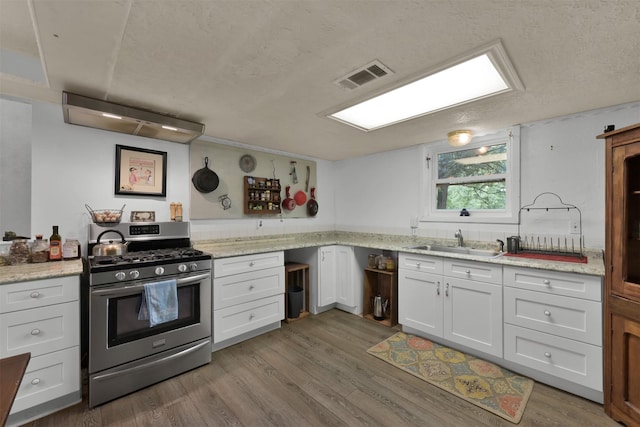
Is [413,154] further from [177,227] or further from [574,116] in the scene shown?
[177,227]

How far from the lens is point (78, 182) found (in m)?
2.36

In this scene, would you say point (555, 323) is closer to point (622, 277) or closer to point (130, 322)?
point (622, 277)

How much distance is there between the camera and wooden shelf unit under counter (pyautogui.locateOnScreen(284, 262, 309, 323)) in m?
3.23

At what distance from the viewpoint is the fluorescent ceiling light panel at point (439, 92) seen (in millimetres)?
1630

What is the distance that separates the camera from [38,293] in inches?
67.0

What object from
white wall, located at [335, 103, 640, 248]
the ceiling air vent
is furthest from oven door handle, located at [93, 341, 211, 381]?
white wall, located at [335, 103, 640, 248]

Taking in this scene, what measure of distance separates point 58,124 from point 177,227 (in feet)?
4.09

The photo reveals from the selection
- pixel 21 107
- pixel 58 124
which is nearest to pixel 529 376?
pixel 58 124

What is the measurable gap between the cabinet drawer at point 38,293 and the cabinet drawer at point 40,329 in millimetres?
35

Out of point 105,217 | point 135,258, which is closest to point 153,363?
point 135,258

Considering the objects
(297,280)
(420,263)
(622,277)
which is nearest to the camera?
(622,277)

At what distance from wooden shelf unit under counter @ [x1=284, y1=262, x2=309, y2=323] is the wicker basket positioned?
5.65 ft

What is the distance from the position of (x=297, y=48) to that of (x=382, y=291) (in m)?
2.90

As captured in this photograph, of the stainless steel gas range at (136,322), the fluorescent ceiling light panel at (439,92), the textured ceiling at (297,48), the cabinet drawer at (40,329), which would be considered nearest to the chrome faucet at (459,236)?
the textured ceiling at (297,48)
